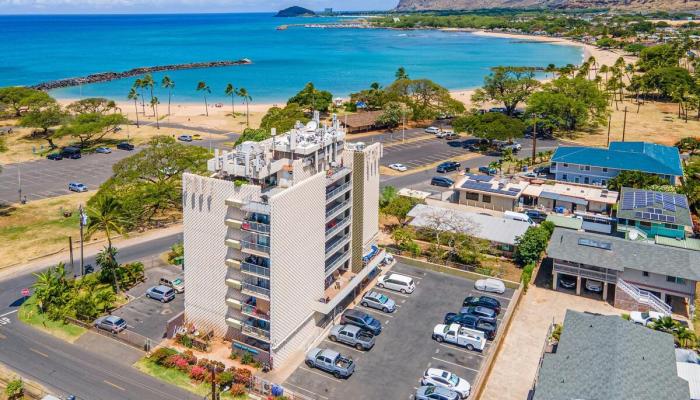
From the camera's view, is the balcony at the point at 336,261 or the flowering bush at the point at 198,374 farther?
the balcony at the point at 336,261

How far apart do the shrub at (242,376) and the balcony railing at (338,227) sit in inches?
496

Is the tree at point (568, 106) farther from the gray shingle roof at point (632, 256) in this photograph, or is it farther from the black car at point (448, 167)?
the gray shingle roof at point (632, 256)

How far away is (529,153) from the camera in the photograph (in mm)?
104125

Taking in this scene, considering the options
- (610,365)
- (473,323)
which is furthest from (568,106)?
(610,365)

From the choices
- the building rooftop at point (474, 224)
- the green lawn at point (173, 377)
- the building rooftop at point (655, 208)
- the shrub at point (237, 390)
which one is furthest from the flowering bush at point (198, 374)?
the building rooftop at point (655, 208)

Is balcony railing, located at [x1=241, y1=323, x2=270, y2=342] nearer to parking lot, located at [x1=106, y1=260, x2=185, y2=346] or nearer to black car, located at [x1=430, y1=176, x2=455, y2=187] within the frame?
parking lot, located at [x1=106, y1=260, x2=185, y2=346]

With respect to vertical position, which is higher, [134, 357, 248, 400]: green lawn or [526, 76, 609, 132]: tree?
[526, 76, 609, 132]: tree

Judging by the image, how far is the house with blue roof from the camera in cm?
8019

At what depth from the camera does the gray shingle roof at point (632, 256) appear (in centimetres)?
5116

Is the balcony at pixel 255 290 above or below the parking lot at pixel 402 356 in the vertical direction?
above

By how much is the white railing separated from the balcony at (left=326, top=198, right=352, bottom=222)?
26188mm

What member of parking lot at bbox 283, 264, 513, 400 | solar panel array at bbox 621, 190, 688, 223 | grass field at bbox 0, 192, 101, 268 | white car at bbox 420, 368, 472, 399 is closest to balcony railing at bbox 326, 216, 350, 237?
parking lot at bbox 283, 264, 513, 400

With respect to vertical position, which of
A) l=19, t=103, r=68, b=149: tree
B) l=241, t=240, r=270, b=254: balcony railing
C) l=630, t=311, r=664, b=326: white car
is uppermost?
l=19, t=103, r=68, b=149: tree

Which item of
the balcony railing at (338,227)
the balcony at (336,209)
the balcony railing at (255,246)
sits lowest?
the balcony railing at (338,227)
